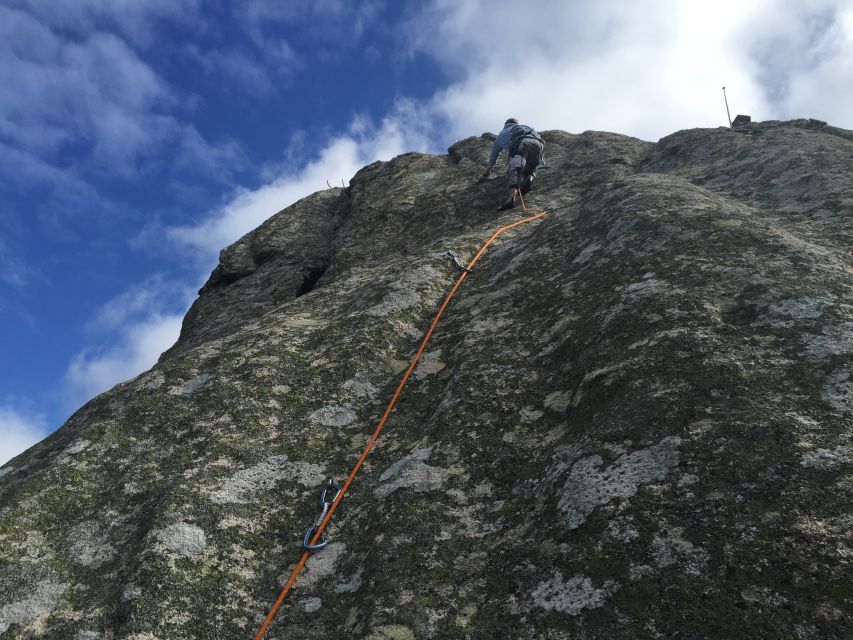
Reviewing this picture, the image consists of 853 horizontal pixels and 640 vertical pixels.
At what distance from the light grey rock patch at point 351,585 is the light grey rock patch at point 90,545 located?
7.86ft

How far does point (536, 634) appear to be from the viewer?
3697mm

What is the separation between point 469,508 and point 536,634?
1585mm

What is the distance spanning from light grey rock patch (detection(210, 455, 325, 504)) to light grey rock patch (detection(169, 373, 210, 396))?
6.80 feet

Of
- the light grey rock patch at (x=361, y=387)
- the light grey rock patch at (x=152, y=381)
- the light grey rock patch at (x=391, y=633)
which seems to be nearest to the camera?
the light grey rock patch at (x=391, y=633)

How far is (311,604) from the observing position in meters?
5.02

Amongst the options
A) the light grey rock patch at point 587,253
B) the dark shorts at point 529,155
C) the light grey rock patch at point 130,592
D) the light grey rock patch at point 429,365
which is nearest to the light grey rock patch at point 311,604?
the light grey rock patch at point 130,592

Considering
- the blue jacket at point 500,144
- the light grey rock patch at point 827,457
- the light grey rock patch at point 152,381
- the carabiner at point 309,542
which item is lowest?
the carabiner at point 309,542

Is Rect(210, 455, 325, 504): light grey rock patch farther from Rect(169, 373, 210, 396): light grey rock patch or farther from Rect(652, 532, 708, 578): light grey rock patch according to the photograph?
Rect(652, 532, 708, 578): light grey rock patch

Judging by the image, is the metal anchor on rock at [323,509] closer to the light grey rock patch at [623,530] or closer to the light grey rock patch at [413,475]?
the light grey rock patch at [413,475]

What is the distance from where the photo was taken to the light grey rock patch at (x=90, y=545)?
5.67m

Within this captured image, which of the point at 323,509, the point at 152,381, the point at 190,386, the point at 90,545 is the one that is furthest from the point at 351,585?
the point at 152,381

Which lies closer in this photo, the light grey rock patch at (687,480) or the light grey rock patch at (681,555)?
the light grey rock patch at (681,555)

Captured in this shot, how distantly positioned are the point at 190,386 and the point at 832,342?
7.67 m

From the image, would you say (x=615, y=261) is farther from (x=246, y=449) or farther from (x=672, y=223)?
(x=246, y=449)
